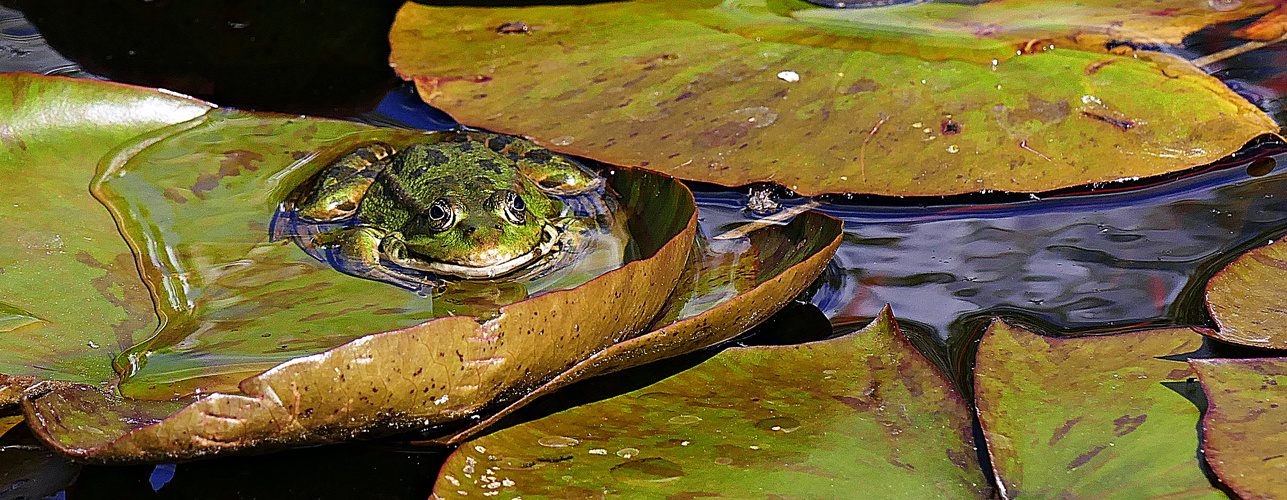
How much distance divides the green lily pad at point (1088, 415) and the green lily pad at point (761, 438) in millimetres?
73

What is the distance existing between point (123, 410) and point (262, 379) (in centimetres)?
36

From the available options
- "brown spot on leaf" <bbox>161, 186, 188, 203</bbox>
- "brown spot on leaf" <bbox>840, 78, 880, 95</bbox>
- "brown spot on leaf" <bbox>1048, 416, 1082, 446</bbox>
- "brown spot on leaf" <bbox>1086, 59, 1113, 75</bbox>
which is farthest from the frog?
"brown spot on leaf" <bbox>1086, 59, 1113, 75</bbox>

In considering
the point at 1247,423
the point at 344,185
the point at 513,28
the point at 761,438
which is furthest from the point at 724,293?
the point at 513,28

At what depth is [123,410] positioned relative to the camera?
1379mm

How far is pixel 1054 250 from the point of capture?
211 centimetres

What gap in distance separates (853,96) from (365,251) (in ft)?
4.66

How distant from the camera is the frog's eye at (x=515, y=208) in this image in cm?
235

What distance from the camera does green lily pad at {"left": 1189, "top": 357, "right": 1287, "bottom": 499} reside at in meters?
1.25

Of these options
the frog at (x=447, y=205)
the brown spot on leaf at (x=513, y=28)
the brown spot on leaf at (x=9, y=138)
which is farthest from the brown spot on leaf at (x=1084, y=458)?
the brown spot on leaf at (x=9, y=138)

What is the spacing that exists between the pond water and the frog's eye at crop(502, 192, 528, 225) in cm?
50

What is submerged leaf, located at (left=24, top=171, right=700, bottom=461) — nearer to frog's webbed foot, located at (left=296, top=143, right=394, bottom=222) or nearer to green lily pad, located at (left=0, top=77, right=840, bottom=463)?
green lily pad, located at (left=0, top=77, right=840, bottom=463)

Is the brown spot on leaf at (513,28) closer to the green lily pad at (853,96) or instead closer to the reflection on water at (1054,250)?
the green lily pad at (853,96)

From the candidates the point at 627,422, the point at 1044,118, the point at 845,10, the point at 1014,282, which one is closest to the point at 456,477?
the point at 627,422

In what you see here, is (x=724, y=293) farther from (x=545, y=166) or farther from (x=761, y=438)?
(x=545, y=166)
